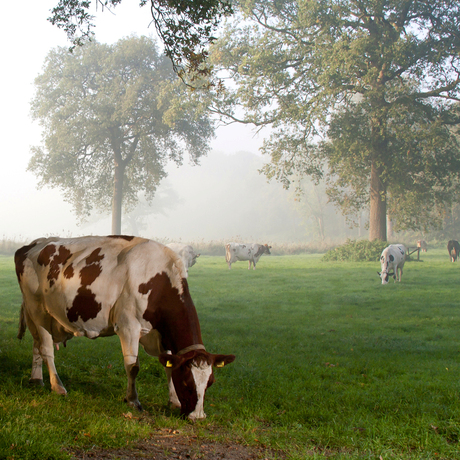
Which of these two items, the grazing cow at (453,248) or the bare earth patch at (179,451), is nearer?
the bare earth patch at (179,451)

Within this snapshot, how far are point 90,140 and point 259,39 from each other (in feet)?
59.4

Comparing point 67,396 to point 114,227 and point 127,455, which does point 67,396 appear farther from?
point 114,227

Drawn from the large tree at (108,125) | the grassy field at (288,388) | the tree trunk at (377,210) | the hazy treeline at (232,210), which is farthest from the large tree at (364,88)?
the hazy treeline at (232,210)

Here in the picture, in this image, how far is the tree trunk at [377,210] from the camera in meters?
30.1

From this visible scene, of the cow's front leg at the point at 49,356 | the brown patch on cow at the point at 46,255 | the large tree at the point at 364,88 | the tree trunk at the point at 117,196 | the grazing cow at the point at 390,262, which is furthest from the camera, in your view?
the tree trunk at the point at 117,196

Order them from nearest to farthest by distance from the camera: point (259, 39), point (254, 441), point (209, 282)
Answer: point (254, 441), point (209, 282), point (259, 39)

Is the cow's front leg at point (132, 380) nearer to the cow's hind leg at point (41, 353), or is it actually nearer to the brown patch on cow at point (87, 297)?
the brown patch on cow at point (87, 297)

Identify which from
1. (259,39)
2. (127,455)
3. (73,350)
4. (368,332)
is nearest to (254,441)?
(127,455)

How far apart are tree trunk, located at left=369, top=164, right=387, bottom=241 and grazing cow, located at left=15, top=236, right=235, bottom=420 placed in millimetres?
26743

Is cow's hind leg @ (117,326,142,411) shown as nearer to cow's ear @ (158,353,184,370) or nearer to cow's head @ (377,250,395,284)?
cow's ear @ (158,353,184,370)

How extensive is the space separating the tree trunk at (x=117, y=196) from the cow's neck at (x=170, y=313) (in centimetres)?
3374

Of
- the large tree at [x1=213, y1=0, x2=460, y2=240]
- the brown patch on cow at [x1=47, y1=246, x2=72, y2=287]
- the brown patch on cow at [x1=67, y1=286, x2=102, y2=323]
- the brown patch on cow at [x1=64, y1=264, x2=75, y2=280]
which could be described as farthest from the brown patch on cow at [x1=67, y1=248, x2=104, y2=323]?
the large tree at [x1=213, y1=0, x2=460, y2=240]

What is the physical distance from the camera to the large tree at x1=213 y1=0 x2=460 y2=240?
27938mm

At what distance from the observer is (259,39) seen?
30875mm
